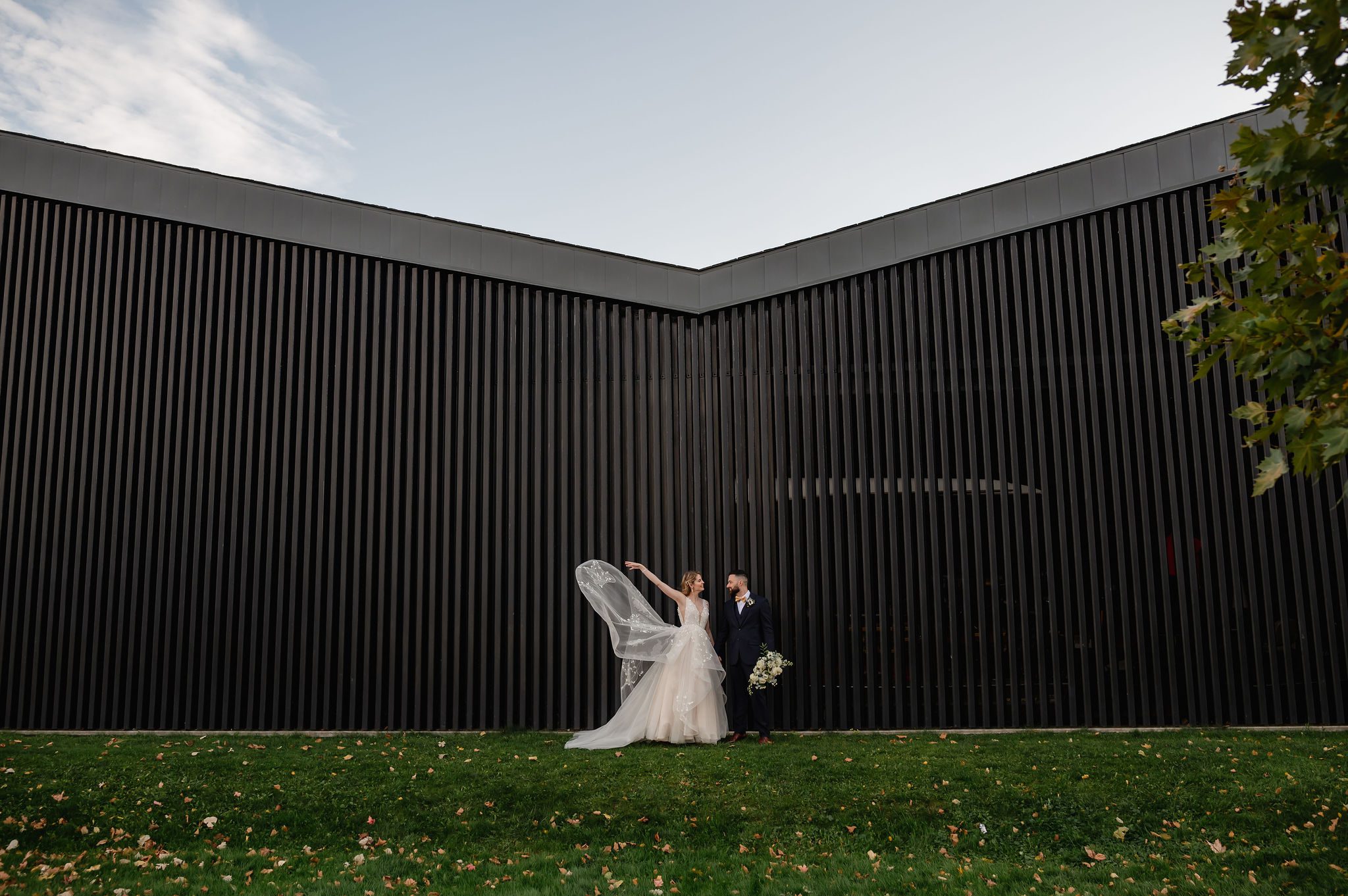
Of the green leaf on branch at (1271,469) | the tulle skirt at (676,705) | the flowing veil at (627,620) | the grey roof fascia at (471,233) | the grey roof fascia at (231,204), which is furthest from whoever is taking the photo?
the grey roof fascia at (231,204)

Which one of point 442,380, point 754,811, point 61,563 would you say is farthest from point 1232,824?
point 61,563

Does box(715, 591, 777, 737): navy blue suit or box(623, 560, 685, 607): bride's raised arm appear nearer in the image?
A: box(715, 591, 777, 737): navy blue suit

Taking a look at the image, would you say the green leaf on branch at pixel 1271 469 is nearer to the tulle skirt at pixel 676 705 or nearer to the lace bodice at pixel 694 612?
the tulle skirt at pixel 676 705

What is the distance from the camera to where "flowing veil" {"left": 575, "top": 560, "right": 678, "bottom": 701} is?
31.4ft

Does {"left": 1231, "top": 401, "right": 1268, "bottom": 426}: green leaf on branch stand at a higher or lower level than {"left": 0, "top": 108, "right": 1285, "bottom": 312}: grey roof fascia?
lower

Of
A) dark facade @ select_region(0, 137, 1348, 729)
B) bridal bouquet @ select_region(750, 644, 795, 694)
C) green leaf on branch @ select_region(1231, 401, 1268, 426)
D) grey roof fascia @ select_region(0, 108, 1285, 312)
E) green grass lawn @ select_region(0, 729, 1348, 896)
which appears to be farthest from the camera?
grey roof fascia @ select_region(0, 108, 1285, 312)

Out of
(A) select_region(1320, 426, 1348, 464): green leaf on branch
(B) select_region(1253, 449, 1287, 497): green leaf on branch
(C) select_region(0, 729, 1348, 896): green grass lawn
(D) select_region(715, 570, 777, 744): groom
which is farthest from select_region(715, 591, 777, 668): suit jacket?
(A) select_region(1320, 426, 1348, 464): green leaf on branch

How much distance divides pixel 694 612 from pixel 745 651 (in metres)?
0.65

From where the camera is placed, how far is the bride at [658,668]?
9.18 m

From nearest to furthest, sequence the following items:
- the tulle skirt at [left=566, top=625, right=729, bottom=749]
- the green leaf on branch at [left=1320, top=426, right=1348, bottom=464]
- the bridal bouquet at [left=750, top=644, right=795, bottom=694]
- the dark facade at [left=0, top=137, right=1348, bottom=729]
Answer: the green leaf on branch at [left=1320, top=426, right=1348, bottom=464], the tulle skirt at [left=566, top=625, right=729, bottom=749], the bridal bouquet at [left=750, top=644, right=795, bottom=694], the dark facade at [left=0, top=137, right=1348, bottom=729]

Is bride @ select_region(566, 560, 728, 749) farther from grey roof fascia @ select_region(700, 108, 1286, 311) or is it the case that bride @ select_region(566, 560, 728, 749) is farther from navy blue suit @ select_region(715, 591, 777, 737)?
grey roof fascia @ select_region(700, 108, 1286, 311)

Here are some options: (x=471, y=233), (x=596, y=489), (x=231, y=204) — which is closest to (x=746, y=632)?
(x=596, y=489)

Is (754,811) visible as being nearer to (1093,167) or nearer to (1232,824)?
(1232,824)

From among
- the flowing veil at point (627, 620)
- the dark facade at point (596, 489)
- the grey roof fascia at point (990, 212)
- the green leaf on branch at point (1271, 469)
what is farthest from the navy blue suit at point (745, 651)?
the green leaf on branch at point (1271, 469)
